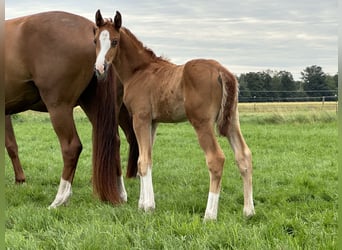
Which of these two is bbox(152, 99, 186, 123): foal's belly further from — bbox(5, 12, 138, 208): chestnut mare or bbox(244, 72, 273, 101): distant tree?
bbox(244, 72, 273, 101): distant tree

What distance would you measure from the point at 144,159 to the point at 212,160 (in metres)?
0.81

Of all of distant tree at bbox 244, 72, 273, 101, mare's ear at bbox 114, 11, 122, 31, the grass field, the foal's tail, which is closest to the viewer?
the grass field

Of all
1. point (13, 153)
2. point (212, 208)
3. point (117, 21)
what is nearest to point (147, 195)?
point (212, 208)

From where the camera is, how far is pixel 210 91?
4.02 m

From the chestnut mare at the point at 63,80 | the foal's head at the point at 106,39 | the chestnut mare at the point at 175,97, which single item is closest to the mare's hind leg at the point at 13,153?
the chestnut mare at the point at 63,80

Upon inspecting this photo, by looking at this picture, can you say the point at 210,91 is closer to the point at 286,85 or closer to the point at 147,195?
the point at 147,195

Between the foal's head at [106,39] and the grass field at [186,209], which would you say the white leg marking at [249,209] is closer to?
the grass field at [186,209]

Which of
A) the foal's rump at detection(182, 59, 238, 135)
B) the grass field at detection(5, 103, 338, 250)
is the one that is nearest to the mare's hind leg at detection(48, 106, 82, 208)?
the grass field at detection(5, 103, 338, 250)

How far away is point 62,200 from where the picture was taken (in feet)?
15.5

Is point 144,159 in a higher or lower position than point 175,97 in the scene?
lower

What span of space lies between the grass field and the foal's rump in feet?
3.14

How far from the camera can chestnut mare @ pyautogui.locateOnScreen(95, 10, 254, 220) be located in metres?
4.02

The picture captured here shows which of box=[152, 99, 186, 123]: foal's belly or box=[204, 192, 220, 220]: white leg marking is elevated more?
box=[152, 99, 186, 123]: foal's belly

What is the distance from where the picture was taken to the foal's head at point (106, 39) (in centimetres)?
416
